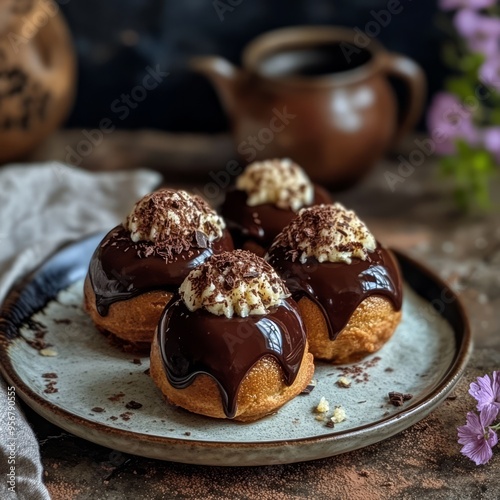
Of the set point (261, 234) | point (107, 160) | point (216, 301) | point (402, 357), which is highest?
point (216, 301)

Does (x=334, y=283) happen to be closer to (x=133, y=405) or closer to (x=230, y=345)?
(x=230, y=345)

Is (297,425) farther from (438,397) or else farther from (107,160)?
(107,160)

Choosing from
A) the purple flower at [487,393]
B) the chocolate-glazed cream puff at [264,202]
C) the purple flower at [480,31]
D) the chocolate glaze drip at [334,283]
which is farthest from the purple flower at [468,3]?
the purple flower at [487,393]

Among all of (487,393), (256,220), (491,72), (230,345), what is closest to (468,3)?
(491,72)

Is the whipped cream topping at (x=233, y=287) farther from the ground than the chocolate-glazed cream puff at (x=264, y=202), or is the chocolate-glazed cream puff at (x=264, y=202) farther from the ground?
the whipped cream topping at (x=233, y=287)

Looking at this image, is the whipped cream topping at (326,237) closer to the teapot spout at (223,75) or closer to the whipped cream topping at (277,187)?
the whipped cream topping at (277,187)

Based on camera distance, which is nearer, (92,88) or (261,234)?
(261,234)

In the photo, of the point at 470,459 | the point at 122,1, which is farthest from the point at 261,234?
the point at 122,1
